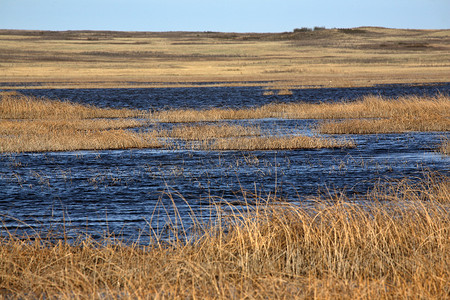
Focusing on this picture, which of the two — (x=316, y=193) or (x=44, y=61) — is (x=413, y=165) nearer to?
(x=316, y=193)

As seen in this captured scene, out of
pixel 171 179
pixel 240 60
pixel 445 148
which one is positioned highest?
pixel 240 60

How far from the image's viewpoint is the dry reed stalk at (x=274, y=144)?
25977 millimetres

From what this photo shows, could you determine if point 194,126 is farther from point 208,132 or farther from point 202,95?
point 202,95

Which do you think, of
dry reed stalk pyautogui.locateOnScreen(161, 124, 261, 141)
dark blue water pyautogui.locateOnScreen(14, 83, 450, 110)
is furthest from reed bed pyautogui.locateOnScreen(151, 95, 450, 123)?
dark blue water pyautogui.locateOnScreen(14, 83, 450, 110)

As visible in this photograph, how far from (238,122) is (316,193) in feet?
64.4

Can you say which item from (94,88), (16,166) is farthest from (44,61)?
(16,166)

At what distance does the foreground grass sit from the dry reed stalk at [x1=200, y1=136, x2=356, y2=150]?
49.8 feet

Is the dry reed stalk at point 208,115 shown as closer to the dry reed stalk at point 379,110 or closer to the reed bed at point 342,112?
the reed bed at point 342,112

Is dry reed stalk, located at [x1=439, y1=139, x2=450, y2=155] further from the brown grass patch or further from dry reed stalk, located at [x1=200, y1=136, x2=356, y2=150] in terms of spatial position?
the brown grass patch

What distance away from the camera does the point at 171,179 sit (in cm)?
1959

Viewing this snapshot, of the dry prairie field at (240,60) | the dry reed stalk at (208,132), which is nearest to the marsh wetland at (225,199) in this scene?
the dry reed stalk at (208,132)

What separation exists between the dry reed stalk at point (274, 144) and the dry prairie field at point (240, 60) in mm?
42722

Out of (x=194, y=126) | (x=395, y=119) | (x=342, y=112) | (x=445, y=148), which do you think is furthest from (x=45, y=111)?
(x=445, y=148)

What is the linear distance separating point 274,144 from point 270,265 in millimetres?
17187
